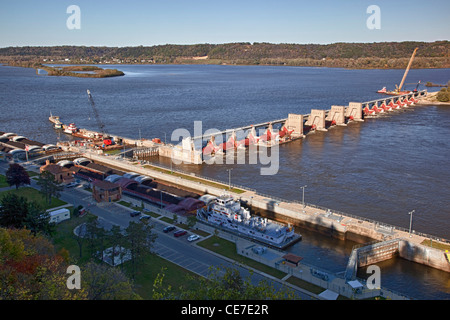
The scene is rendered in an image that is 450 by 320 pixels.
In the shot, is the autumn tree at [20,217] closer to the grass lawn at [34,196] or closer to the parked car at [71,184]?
the grass lawn at [34,196]

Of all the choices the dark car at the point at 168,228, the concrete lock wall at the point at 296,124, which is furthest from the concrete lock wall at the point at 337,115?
the dark car at the point at 168,228

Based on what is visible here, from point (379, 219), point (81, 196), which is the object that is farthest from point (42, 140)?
point (379, 219)

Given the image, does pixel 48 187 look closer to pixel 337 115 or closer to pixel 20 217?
pixel 20 217

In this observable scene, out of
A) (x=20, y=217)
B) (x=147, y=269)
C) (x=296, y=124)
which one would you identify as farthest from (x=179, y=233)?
(x=296, y=124)

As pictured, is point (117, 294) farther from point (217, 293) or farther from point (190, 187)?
point (190, 187)
